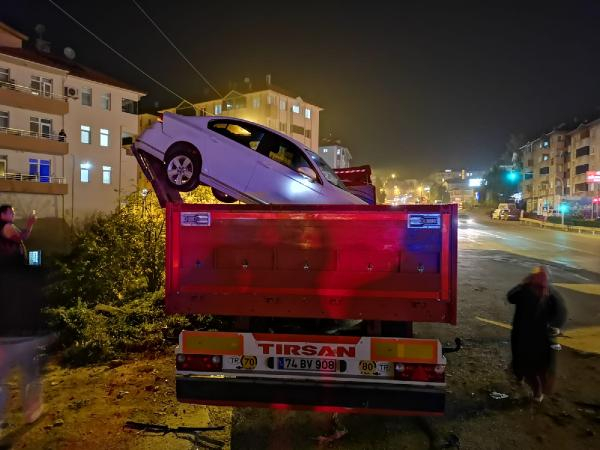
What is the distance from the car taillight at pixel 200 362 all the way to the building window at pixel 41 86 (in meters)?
33.3

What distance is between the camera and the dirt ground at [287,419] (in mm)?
4160

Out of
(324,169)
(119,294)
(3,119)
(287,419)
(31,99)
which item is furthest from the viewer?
(31,99)

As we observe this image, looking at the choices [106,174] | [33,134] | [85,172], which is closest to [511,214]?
[106,174]

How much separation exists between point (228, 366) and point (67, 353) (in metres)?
3.90

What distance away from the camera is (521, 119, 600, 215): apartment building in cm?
6245

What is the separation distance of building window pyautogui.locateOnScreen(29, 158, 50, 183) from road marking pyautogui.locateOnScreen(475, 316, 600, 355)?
31.4 meters

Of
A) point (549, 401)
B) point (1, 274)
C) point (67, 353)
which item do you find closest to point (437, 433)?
point (549, 401)

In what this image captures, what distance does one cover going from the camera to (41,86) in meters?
31.6

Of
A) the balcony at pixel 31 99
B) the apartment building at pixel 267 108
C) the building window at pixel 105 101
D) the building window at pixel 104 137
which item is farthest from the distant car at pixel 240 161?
the apartment building at pixel 267 108

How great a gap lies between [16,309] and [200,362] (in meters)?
1.78

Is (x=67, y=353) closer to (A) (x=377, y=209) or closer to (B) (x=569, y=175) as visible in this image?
(A) (x=377, y=209)

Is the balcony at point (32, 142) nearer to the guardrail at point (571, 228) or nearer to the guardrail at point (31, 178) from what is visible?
the guardrail at point (31, 178)

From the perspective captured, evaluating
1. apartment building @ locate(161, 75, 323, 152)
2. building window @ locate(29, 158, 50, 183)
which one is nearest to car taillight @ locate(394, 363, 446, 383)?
building window @ locate(29, 158, 50, 183)

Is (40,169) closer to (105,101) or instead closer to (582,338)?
(105,101)
